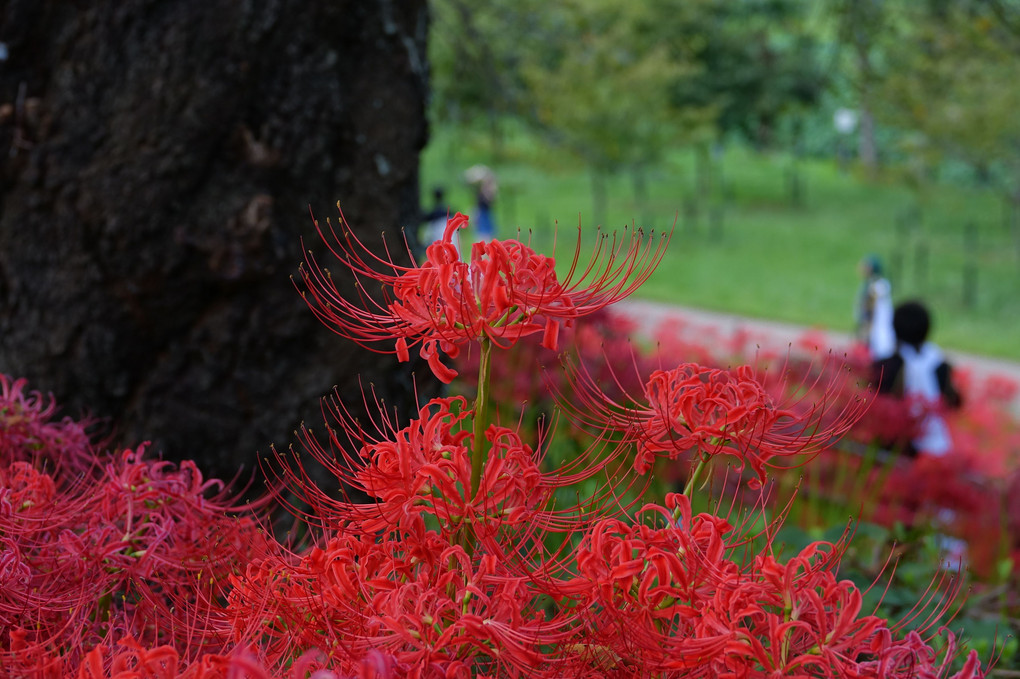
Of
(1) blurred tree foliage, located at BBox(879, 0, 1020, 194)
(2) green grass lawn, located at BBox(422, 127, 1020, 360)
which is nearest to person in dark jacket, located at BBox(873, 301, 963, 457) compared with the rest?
(2) green grass lawn, located at BBox(422, 127, 1020, 360)

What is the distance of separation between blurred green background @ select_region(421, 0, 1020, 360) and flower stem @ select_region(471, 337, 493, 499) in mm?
4486

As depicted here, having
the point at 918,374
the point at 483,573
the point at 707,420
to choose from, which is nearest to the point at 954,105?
the point at 918,374

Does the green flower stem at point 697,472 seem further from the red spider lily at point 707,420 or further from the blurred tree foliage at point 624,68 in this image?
the blurred tree foliage at point 624,68

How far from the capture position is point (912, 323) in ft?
16.8

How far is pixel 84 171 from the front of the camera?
7.79 ft

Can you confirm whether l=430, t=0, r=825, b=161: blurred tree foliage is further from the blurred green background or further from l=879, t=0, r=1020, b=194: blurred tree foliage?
l=879, t=0, r=1020, b=194: blurred tree foliage

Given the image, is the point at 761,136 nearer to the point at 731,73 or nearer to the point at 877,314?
the point at 731,73

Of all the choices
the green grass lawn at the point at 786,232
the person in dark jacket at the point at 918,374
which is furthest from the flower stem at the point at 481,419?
the green grass lawn at the point at 786,232

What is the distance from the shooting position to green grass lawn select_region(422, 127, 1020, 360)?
44.9 feet

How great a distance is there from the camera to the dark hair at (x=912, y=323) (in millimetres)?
5121

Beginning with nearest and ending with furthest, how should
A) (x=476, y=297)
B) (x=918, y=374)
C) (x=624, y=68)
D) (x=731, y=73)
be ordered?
(x=476, y=297), (x=918, y=374), (x=624, y=68), (x=731, y=73)

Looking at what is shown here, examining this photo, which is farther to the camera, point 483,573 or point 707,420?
point 707,420

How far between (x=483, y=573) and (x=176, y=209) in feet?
5.52

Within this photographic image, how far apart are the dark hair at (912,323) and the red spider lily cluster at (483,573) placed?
4183mm
